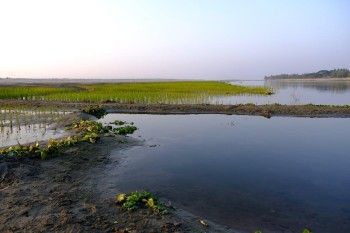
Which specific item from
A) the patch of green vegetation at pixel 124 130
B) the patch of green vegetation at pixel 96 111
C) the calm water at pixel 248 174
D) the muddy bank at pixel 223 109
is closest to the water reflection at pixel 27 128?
the patch of green vegetation at pixel 96 111

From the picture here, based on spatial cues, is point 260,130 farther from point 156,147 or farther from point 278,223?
point 278,223

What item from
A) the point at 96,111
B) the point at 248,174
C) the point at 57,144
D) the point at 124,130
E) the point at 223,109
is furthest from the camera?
the point at 223,109

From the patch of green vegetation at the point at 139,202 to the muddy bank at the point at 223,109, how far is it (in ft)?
53.5

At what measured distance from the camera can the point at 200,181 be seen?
9.25 meters

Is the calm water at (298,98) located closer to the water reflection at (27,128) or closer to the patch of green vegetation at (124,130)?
the patch of green vegetation at (124,130)

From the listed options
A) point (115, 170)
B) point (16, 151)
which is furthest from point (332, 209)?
point (16, 151)

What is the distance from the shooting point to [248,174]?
32.6ft

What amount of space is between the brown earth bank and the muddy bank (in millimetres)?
14665

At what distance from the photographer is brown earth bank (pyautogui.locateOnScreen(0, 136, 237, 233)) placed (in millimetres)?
6082

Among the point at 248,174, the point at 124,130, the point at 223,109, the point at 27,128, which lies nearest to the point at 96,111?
the point at 27,128

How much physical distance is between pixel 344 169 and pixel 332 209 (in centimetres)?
353

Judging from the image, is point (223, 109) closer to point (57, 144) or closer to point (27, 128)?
point (27, 128)

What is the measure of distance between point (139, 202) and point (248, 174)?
3.93m

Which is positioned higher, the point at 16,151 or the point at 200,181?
the point at 16,151
